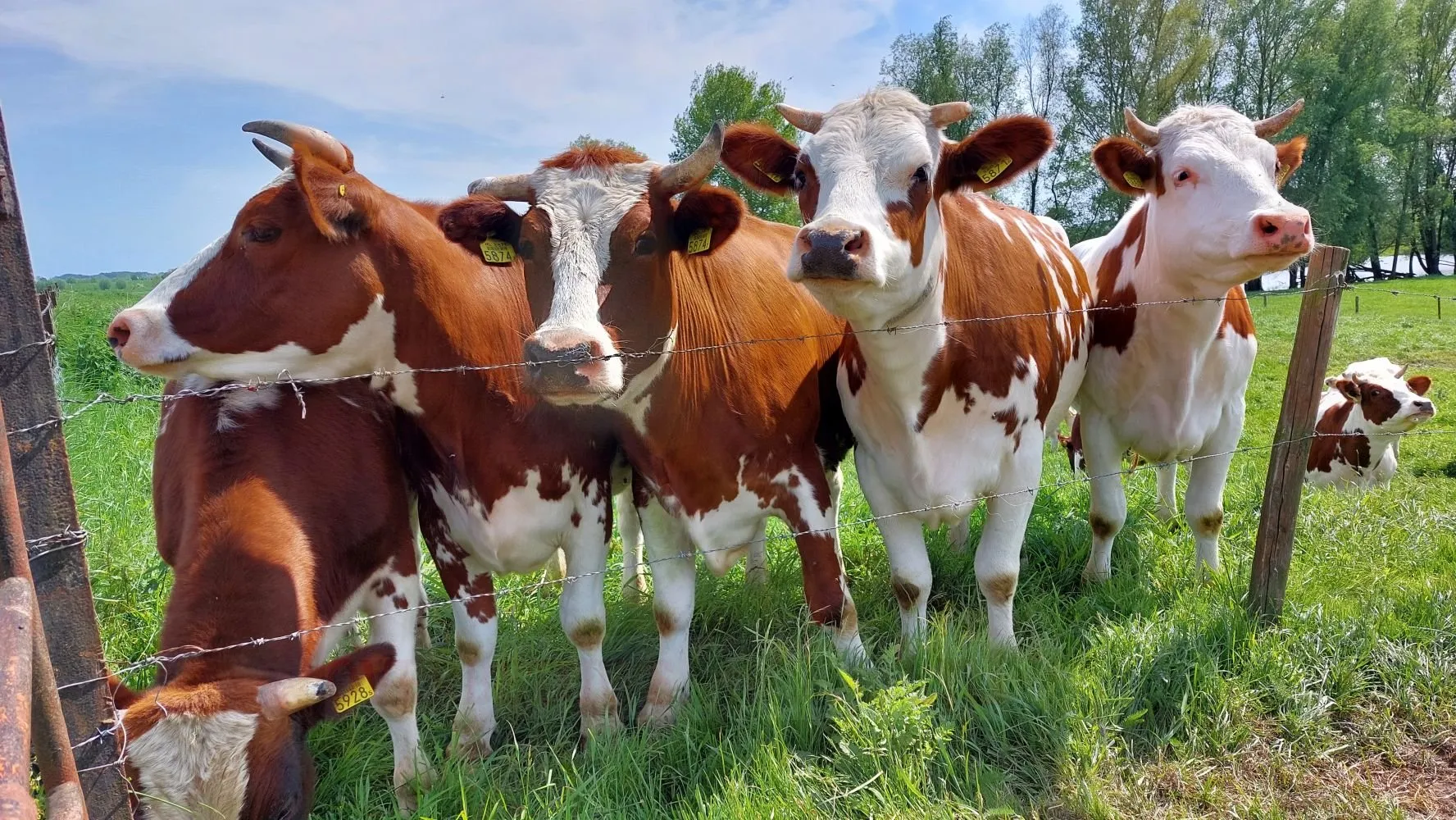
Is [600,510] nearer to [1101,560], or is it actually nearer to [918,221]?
[918,221]

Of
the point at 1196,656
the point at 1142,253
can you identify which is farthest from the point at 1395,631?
the point at 1142,253

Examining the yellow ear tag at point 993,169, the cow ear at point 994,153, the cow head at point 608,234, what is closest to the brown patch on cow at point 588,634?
the cow head at point 608,234

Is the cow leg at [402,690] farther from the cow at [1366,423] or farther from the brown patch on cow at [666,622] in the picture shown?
the cow at [1366,423]

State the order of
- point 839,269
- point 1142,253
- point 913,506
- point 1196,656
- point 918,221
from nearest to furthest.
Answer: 1. point 839,269
2. point 918,221
3. point 1196,656
4. point 913,506
5. point 1142,253

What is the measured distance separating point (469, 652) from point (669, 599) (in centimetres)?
88

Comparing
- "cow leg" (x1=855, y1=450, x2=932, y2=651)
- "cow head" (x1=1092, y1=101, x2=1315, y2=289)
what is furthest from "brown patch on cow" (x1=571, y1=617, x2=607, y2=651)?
"cow head" (x1=1092, y1=101, x2=1315, y2=289)

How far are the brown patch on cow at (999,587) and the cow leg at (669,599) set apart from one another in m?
1.33

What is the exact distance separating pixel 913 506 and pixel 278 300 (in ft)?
8.83

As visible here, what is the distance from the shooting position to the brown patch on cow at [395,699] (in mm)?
3354

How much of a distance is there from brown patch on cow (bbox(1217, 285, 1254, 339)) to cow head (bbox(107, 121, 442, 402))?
400 cm

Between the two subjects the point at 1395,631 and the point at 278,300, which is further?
the point at 1395,631

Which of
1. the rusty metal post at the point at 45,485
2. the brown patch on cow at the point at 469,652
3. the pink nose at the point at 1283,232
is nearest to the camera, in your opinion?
the rusty metal post at the point at 45,485

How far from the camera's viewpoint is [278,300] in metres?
3.17

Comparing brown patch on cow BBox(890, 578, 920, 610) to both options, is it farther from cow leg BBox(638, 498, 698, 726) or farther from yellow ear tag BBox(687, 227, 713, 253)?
yellow ear tag BBox(687, 227, 713, 253)
